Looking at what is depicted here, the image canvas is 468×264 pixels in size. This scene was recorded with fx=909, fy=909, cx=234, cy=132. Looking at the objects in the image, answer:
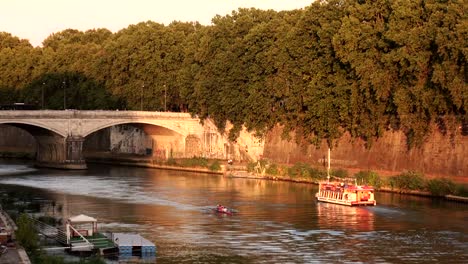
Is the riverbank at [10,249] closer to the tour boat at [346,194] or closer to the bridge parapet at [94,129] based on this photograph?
the tour boat at [346,194]

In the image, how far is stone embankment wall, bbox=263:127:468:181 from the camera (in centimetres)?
7425

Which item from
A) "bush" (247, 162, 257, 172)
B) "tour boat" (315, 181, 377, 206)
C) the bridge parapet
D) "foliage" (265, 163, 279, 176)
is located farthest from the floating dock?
the bridge parapet

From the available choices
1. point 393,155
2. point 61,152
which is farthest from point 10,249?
point 61,152

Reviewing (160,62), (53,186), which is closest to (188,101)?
(160,62)

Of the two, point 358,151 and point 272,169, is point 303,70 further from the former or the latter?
point 358,151

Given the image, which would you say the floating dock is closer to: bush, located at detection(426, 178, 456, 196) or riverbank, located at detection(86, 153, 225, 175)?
bush, located at detection(426, 178, 456, 196)

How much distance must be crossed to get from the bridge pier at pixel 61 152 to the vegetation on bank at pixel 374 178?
20.8 meters

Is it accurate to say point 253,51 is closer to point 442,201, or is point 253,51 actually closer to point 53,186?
point 53,186

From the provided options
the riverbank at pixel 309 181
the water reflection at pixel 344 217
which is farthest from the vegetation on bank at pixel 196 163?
the water reflection at pixel 344 217

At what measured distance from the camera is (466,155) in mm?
73250

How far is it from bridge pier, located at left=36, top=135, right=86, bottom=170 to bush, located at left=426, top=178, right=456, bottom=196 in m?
45.1

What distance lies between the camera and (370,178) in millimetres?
77500

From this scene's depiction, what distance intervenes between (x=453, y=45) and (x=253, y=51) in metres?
32.5

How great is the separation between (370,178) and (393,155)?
15.0 feet
